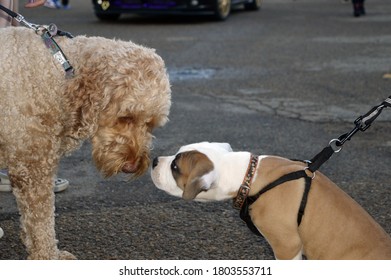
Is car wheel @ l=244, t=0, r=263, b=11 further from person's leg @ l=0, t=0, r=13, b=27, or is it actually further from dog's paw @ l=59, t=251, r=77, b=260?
dog's paw @ l=59, t=251, r=77, b=260

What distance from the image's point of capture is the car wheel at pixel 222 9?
1628 centimetres

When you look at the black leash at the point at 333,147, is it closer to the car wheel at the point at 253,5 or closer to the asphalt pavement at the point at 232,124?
the asphalt pavement at the point at 232,124

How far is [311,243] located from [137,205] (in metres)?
1.81

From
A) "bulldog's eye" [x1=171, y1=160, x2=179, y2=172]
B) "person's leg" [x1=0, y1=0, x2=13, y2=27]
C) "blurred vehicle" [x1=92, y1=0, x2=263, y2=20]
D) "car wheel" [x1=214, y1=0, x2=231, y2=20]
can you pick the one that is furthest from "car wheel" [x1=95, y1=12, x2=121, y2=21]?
"bulldog's eye" [x1=171, y1=160, x2=179, y2=172]

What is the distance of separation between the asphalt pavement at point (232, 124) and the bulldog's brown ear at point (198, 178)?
827 millimetres

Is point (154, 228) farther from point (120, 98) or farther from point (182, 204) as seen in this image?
point (120, 98)

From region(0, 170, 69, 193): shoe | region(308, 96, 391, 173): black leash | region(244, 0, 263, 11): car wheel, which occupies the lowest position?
region(244, 0, 263, 11): car wheel

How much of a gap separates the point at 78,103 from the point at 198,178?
0.75 metres

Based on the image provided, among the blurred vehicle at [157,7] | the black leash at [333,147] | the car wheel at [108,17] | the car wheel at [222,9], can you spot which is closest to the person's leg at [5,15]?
the black leash at [333,147]

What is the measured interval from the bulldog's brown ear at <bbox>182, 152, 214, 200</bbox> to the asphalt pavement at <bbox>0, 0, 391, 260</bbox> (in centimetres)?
83

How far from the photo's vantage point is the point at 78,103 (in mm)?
3812

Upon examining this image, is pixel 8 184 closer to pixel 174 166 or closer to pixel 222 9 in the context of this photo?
pixel 174 166

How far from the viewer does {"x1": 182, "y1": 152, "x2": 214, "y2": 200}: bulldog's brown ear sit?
3729 millimetres

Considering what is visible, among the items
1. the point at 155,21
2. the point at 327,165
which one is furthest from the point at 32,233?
the point at 155,21
